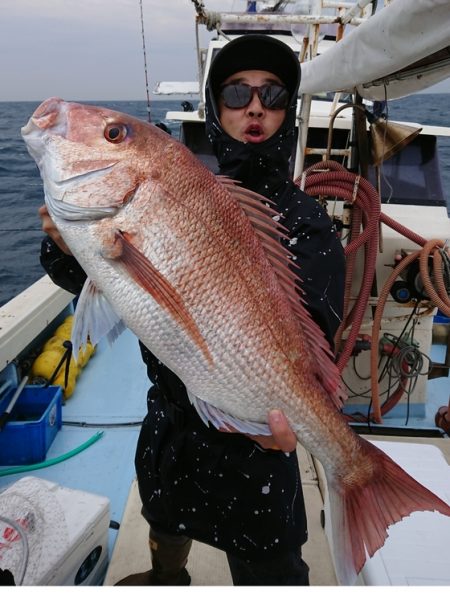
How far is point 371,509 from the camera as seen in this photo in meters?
1.52

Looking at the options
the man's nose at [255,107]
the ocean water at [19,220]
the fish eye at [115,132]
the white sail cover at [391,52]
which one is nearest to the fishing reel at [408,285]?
the white sail cover at [391,52]

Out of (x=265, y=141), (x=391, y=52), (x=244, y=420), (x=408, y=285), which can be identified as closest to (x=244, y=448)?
(x=244, y=420)

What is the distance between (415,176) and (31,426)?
13.5 feet

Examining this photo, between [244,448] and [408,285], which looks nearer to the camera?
[244,448]

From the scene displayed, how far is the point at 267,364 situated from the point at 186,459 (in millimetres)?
518

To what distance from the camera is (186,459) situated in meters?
1.72

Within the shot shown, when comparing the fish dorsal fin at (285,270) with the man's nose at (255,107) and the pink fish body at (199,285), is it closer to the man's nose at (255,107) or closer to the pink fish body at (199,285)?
the pink fish body at (199,285)

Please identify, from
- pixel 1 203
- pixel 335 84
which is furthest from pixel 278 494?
pixel 1 203

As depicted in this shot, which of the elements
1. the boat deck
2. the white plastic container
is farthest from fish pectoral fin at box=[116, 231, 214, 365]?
the boat deck

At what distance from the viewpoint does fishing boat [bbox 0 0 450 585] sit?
1.91m

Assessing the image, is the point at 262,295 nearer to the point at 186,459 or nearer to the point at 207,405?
the point at 207,405

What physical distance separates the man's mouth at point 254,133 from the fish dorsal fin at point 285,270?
327mm

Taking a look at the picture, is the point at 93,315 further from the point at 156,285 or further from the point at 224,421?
the point at 224,421

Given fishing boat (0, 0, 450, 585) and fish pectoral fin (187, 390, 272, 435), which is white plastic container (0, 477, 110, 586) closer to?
fishing boat (0, 0, 450, 585)
